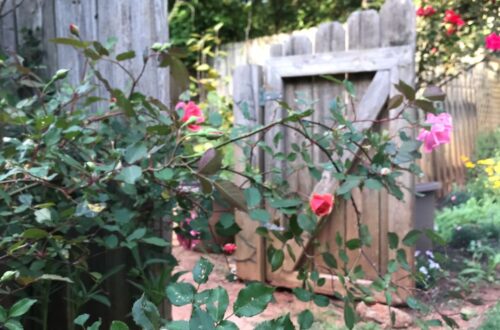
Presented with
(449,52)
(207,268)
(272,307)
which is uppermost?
(449,52)

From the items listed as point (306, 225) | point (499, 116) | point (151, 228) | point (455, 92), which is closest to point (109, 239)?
point (151, 228)

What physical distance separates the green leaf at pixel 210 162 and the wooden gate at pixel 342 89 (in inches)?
67.0

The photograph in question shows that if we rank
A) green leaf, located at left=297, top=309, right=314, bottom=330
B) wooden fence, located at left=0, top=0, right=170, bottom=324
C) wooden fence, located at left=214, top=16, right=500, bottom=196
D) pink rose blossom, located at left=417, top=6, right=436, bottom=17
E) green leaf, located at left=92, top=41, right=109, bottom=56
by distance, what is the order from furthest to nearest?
1. wooden fence, located at left=214, top=16, right=500, bottom=196
2. pink rose blossom, located at left=417, top=6, right=436, bottom=17
3. wooden fence, located at left=0, top=0, right=170, bottom=324
4. green leaf, located at left=92, top=41, right=109, bottom=56
5. green leaf, located at left=297, top=309, right=314, bottom=330

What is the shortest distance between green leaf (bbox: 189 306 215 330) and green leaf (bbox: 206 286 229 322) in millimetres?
10

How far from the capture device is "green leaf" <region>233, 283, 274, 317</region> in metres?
0.75

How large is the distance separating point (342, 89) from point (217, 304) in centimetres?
287

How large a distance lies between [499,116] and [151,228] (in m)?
4.95

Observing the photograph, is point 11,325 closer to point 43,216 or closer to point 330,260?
point 43,216

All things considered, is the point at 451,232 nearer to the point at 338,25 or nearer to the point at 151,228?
the point at 338,25

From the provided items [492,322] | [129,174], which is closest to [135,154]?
[129,174]

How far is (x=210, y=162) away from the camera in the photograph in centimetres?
124

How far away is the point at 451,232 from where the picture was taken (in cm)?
443

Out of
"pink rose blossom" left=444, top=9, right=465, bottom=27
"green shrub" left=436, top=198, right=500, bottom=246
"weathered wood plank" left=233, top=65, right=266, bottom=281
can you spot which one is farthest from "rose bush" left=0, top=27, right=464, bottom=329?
"pink rose blossom" left=444, top=9, right=465, bottom=27

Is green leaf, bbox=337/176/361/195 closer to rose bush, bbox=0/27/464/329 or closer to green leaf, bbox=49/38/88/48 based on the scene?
rose bush, bbox=0/27/464/329
